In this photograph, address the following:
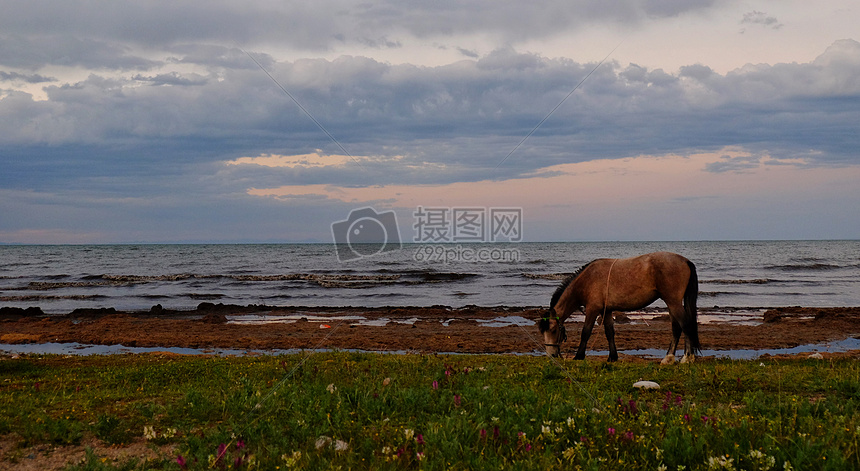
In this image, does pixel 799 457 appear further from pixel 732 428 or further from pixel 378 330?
pixel 378 330

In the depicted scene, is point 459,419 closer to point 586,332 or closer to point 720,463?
point 720,463

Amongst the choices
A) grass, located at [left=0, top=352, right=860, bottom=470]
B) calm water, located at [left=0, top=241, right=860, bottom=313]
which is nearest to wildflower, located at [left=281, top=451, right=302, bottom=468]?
grass, located at [left=0, top=352, right=860, bottom=470]

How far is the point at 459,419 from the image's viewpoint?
550cm

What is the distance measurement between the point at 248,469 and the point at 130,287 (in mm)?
48200

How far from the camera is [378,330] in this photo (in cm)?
2281

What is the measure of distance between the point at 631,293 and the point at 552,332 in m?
2.28

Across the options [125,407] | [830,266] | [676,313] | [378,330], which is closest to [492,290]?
[378,330]

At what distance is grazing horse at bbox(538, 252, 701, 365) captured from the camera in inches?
485

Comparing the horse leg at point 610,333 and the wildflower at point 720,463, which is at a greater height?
the wildflower at point 720,463

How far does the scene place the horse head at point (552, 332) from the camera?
13.5 meters

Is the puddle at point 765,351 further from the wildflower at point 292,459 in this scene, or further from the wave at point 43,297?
the wave at point 43,297

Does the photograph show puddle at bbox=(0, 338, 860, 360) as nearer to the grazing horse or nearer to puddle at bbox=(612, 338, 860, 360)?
puddle at bbox=(612, 338, 860, 360)

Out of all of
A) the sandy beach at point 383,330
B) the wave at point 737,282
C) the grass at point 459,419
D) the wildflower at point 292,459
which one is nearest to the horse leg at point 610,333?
the grass at point 459,419

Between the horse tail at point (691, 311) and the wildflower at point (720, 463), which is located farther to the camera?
the horse tail at point (691, 311)
